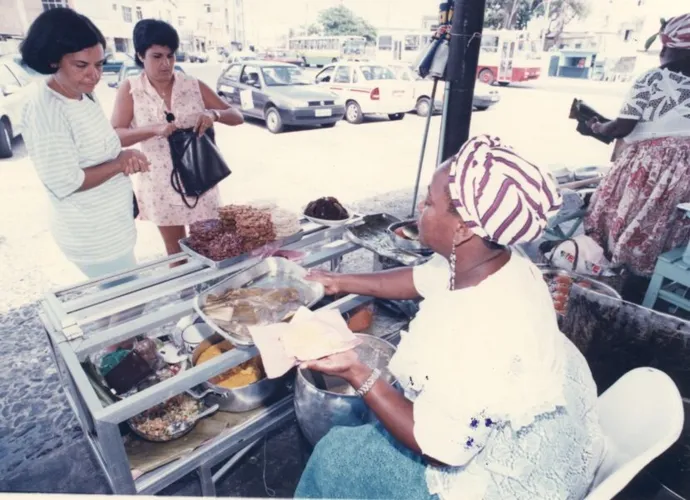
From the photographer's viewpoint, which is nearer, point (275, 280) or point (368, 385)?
point (368, 385)

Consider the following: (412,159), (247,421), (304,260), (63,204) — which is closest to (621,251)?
(304,260)

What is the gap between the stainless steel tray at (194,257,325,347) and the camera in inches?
76.2

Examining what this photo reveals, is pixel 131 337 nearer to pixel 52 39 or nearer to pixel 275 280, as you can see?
pixel 275 280

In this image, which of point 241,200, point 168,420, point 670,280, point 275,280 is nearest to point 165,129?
point 275,280

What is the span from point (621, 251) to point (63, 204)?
11.8 ft

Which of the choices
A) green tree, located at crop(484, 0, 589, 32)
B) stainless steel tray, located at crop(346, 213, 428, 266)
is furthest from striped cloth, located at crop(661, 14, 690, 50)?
green tree, located at crop(484, 0, 589, 32)

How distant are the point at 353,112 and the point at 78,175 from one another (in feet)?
35.6

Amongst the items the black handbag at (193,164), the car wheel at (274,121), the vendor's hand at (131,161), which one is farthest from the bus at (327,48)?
the vendor's hand at (131,161)

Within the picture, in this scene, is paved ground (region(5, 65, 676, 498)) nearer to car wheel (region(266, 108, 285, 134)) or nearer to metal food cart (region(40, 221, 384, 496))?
car wheel (region(266, 108, 285, 134))

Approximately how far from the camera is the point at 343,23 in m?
50.5

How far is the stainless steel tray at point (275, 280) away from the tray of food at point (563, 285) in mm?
1593

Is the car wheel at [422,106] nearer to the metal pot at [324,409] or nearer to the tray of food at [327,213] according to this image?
the tray of food at [327,213]

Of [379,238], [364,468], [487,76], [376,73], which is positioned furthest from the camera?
[487,76]

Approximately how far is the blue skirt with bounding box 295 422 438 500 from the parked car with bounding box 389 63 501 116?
1135 centimetres
